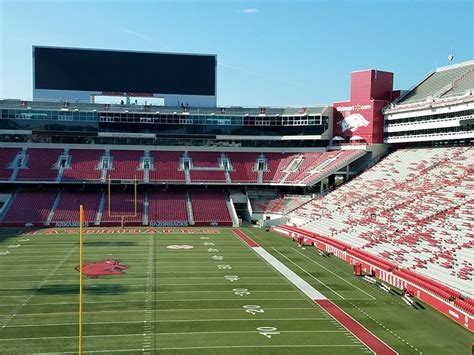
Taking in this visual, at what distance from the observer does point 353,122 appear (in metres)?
44.0

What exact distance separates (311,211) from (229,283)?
17927 mm

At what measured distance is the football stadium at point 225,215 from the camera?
15000 millimetres

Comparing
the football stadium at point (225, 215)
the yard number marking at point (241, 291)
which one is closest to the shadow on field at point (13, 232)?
the football stadium at point (225, 215)

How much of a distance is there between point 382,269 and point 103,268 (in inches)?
489

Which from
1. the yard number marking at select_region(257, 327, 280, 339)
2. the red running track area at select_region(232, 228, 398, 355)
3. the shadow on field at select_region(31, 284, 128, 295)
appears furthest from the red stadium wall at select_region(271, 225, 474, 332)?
the shadow on field at select_region(31, 284, 128, 295)

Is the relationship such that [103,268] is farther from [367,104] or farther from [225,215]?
[367,104]

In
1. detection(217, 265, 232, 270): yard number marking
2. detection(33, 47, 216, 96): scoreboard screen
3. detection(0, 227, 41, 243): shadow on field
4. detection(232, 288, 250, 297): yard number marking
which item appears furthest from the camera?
detection(33, 47, 216, 96): scoreboard screen

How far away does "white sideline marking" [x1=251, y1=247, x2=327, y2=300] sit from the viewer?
18.7 meters

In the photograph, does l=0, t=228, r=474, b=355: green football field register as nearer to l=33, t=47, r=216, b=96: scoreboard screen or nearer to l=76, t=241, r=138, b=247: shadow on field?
l=76, t=241, r=138, b=247: shadow on field

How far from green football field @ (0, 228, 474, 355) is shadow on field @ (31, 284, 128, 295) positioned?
38 millimetres

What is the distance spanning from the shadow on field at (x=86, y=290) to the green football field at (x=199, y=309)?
38mm

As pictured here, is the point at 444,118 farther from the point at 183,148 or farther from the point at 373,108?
the point at 183,148

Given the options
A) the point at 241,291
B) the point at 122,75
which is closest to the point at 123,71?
the point at 122,75

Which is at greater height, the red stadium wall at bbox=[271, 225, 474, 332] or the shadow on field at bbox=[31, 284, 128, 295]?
the red stadium wall at bbox=[271, 225, 474, 332]
